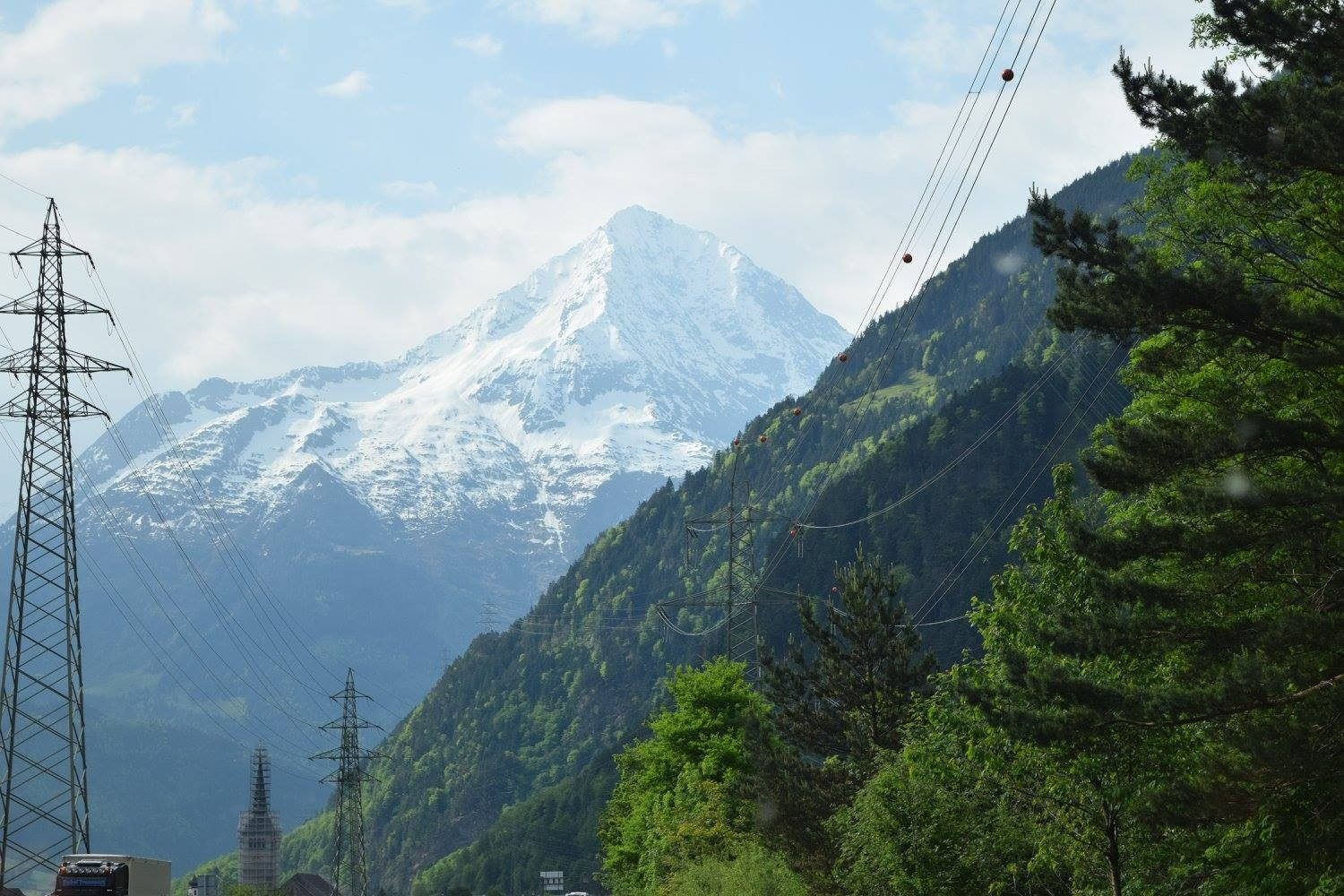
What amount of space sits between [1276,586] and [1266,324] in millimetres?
6548

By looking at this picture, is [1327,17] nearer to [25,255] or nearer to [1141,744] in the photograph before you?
[1141,744]

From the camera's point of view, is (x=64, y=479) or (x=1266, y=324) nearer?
(x=1266, y=324)

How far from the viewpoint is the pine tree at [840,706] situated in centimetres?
6169

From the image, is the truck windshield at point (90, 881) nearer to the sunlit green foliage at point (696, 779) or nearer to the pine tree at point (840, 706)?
the sunlit green foliage at point (696, 779)

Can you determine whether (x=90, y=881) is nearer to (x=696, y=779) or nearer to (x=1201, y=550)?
(x=696, y=779)

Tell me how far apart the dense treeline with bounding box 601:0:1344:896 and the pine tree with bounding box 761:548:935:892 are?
18381 millimetres

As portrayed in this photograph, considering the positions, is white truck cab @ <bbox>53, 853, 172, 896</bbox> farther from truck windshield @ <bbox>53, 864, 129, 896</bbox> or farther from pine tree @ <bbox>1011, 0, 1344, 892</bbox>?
pine tree @ <bbox>1011, 0, 1344, 892</bbox>

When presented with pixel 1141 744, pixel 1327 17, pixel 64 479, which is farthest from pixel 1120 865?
pixel 64 479

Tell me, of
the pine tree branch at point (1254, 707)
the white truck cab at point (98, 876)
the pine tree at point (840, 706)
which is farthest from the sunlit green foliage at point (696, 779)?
the pine tree branch at point (1254, 707)

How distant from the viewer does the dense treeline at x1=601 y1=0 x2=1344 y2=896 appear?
84.9 ft

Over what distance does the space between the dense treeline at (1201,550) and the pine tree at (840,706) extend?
1838 cm

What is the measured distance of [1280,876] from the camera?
29219 millimetres

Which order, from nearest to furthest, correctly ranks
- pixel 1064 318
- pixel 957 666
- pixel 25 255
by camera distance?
pixel 1064 318
pixel 957 666
pixel 25 255

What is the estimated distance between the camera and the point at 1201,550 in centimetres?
2720
